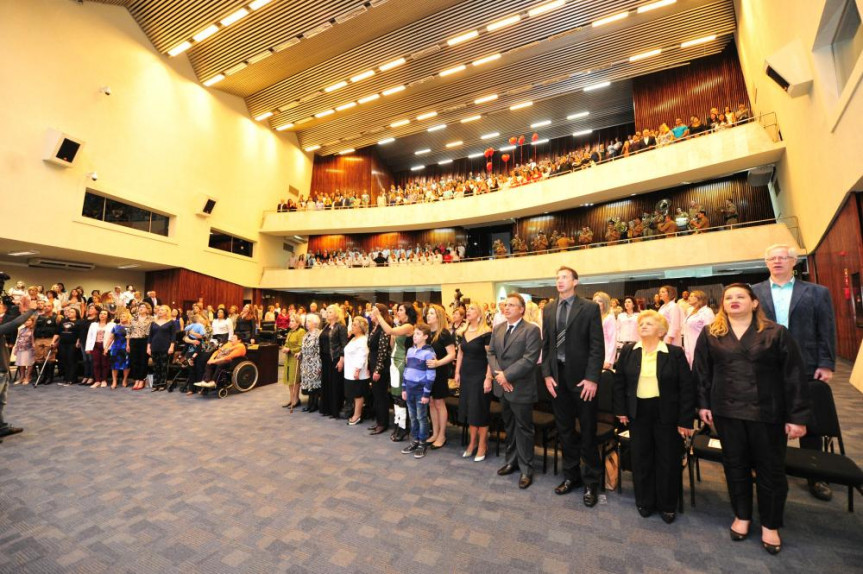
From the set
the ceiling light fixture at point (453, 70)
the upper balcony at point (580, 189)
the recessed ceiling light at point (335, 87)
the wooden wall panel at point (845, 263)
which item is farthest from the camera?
the recessed ceiling light at point (335, 87)

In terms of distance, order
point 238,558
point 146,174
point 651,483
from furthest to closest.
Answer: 1. point 146,174
2. point 651,483
3. point 238,558

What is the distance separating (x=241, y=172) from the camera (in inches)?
586

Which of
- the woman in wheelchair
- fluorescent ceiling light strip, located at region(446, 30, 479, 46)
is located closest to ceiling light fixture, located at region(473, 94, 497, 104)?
fluorescent ceiling light strip, located at region(446, 30, 479, 46)

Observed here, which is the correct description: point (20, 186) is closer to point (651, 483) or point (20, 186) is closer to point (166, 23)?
point (166, 23)

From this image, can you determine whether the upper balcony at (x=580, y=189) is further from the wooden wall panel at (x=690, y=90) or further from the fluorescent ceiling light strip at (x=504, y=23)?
the fluorescent ceiling light strip at (x=504, y=23)

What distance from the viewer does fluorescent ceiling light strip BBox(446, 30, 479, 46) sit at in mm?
10844

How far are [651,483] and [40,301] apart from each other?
32.2 ft

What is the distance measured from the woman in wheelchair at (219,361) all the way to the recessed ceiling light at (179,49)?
10294 mm

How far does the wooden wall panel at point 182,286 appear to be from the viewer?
41.3 ft

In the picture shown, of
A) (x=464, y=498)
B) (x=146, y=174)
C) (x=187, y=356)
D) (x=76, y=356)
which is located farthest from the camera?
(x=146, y=174)

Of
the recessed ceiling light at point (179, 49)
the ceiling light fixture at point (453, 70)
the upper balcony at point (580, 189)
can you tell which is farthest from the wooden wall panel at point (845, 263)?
the recessed ceiling light at point (179, 49)

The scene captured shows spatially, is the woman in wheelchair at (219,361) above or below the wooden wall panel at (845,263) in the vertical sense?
below

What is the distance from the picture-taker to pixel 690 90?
41.2 feet

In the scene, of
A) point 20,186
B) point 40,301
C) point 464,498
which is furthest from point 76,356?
point 464,498
